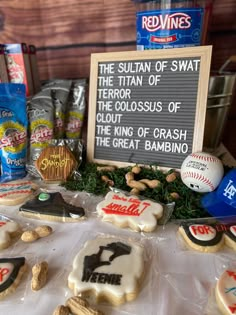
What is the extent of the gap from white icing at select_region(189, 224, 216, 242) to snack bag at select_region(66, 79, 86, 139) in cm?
50

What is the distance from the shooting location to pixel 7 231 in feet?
1.71

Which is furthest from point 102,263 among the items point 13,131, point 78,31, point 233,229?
point 78,31

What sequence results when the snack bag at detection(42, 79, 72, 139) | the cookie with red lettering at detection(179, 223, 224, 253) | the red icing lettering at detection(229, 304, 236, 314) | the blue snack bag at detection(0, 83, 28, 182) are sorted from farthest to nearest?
the snack bag at detection(42, 79, 72, 139), the blue snack bag at detection(0, 83, 28, 182), the cookie with red lettering at detection(179, 223, 224, 253), the red icing lettering at detection(229, 304, 236, 314)

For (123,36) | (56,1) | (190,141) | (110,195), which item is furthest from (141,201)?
(56,1)

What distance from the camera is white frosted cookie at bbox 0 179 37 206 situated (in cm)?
63

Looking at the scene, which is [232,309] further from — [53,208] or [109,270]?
[53,208]

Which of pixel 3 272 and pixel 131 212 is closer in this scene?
pixel 3 272

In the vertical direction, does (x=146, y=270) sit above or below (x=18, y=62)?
below

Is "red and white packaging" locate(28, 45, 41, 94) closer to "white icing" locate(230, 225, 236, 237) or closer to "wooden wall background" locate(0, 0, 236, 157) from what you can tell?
"wooden wall background" locate(0, 0, 236, 157)

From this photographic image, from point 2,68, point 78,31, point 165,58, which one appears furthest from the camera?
point 78,31

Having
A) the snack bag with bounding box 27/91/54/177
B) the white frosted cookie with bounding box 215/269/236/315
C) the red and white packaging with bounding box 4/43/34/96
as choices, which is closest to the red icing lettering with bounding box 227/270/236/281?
the white frosted cookie with bounding box 215/269/236/315

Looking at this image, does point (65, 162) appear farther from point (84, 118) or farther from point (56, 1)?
Answer: point (56, 1)

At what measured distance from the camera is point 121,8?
3.01 feet

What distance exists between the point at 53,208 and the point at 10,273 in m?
0.18
